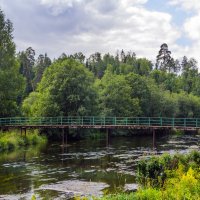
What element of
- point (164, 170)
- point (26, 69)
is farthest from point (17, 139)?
point (26, 69)

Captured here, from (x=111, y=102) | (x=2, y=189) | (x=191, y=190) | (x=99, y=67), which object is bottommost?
(x=2, y=189)

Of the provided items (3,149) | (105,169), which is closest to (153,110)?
(3,149)

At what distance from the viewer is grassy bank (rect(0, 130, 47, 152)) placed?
4798 cm

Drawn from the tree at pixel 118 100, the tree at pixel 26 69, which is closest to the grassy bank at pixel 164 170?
the tree at pixel 118 100

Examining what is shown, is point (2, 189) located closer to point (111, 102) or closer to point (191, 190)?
point (191, 190)

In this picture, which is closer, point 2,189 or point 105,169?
point 2,189

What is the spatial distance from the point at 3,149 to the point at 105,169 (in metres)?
19.6

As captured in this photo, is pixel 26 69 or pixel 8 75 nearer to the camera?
pixel 8 75

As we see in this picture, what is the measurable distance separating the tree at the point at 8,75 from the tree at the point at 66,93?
15.5 ft

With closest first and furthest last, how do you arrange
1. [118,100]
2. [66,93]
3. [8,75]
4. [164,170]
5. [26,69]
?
[164,170]
[8,75]
[66,93]
[118,100]
[26,69]

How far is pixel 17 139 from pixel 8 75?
12447 mm

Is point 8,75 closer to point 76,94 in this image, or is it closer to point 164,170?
point 76,94

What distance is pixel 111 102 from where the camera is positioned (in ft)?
250

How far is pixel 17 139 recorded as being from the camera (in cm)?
5209
